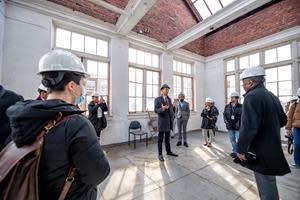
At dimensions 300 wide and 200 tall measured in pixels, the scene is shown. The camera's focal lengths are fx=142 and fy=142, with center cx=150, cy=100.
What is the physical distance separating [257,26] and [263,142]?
582cm

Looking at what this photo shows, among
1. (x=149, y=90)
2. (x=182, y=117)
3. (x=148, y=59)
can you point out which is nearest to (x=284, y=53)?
(x=182, y=117)

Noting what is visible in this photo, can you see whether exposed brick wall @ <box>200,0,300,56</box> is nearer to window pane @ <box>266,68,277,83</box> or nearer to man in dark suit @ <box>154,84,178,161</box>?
window pane @ <box>266,68,277,83</box>

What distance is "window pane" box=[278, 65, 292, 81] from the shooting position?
4.68 meters

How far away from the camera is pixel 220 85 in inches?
251

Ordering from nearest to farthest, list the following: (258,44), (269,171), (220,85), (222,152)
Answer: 1. (269,171)
2. (222,152)
3. (258,44)
4. (220,85)

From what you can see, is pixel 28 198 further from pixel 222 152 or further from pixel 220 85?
pixel 220 85

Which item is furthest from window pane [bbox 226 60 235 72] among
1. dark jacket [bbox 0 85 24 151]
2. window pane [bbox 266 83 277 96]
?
→ dark jacket [bbox 0 85 24 151]

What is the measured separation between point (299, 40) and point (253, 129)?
5.31 metres

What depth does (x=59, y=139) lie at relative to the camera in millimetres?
588

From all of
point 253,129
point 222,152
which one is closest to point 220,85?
point 222,152

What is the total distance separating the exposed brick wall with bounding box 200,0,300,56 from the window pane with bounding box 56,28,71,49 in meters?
5.94

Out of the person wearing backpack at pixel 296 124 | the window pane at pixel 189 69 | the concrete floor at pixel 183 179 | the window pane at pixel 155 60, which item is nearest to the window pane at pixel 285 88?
the concrete floor at pixel 183 179

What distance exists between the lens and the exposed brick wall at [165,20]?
5094 mm

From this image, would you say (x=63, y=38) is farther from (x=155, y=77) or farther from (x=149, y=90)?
(x=155, y=77)
